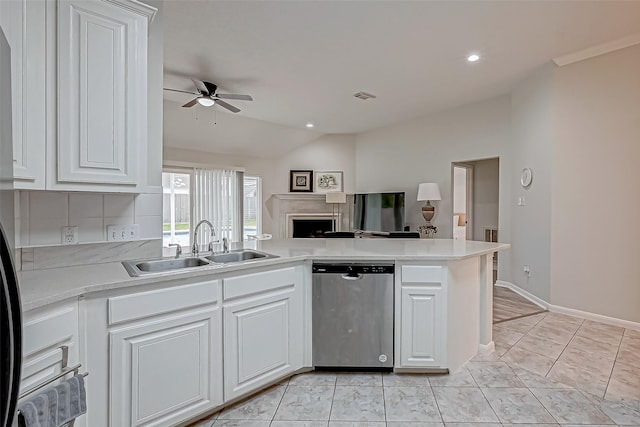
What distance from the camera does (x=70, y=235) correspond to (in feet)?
6.47

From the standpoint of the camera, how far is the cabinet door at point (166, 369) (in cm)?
159

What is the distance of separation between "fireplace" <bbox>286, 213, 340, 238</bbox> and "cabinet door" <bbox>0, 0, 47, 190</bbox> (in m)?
6.14

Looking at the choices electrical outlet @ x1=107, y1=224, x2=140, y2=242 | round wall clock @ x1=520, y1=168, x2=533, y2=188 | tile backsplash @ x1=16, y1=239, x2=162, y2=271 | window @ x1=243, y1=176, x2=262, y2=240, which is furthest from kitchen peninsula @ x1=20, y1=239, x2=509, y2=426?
window @ x1=243, y1=176, x2=262, y2=240

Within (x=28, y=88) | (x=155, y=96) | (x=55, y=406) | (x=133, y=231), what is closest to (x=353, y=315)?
(x=133, y=231)

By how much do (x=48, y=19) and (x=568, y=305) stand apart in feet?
16.7

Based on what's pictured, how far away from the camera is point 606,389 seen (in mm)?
2248

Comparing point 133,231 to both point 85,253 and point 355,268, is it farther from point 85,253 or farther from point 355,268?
point 355,268

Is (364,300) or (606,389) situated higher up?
(364,300)

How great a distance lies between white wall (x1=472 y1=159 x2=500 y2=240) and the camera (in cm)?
661

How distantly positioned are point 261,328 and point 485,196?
5993 millimetres

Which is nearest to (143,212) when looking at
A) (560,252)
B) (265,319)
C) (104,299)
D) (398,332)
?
(104,299)

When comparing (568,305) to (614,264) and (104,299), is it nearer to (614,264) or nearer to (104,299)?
(614,264)

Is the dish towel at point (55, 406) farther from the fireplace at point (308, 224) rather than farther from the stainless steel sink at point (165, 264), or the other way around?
Answer: the fireplace at point (308, 224)

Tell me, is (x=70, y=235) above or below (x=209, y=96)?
below
